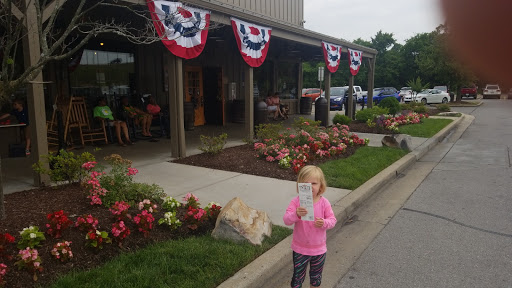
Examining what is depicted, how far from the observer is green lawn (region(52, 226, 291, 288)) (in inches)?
132

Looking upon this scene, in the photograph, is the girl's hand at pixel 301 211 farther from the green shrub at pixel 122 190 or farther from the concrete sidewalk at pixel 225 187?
the green shrub at pixel 122 190

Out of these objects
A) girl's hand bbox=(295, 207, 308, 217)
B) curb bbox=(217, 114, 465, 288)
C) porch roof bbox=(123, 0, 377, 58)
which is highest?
porch roof bbox=(123, 0, 377, 58)

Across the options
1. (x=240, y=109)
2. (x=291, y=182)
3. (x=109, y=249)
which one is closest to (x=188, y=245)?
(x=109, y=249)

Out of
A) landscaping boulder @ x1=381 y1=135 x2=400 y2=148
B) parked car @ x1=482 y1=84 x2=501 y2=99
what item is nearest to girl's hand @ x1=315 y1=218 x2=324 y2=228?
parked car @ x1=482 y1=84 x2=501 y2=99

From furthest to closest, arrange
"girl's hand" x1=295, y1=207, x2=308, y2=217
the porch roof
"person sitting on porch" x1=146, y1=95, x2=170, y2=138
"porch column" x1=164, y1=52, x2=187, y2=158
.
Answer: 1. "person sitting on porch" x1=146, y1=95, x2=170, y2=138
2. the porch roof
3. "porch column" x1=164, y1=52, x2=187, y2=158
4. "girl's hand" x1=295, y1=207, x2=308, y2=217

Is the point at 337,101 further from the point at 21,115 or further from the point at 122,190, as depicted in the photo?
the point at 122,190

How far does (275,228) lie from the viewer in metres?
4.84

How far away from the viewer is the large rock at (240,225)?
4.34m

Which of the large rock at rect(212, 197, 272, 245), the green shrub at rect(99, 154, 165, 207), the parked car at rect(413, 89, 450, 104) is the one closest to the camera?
the large rock at rect(212, 197, 272, 245)

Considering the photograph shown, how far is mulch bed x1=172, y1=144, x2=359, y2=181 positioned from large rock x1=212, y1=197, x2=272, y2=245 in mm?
2861

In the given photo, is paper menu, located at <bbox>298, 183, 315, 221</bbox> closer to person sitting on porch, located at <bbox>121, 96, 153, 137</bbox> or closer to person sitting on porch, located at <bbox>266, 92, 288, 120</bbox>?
person sitting on porch, located at <bbox>121, 96, 153, 137</bbox>

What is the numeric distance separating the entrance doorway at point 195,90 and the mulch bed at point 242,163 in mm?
A: 5847

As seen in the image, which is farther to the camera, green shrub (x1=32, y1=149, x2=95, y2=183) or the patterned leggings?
green shrub (x1=32, y1=149, x2=95, y2=183)

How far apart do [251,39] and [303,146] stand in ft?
10.6
